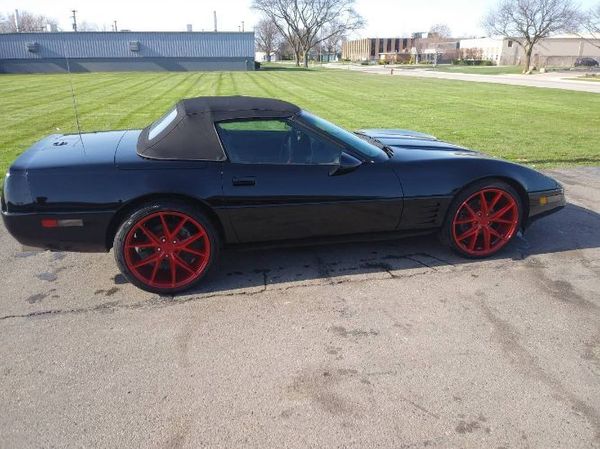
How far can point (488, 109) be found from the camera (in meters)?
14.4

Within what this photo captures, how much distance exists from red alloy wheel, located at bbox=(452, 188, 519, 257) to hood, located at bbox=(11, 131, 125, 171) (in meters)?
2.75

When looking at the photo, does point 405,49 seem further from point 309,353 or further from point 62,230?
point 309,353

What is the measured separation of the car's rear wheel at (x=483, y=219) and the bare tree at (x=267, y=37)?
92755 millimetres

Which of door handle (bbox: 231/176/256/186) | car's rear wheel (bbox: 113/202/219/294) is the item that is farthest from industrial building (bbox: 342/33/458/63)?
car's rear wheel (bbox: 113/202/219/294)

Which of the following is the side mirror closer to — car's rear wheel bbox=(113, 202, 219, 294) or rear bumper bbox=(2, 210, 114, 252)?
car's rear wheel bbox=(113, 202, 219, 294)

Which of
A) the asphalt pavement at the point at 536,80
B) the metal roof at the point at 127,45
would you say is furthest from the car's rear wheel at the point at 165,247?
the metal roof at the point at 127,45

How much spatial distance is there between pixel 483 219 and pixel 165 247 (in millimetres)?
2541

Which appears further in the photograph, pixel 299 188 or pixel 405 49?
pixel 405 49

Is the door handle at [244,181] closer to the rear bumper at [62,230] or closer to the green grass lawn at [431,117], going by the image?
the rear bumper at [62,230]

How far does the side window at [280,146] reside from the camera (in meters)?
3.35

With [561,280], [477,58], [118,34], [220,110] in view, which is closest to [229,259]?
[220,110]

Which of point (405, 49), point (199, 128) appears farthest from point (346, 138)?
point (405, 49)

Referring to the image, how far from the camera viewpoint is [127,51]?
145 feet

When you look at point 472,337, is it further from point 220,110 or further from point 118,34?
point 118,34
